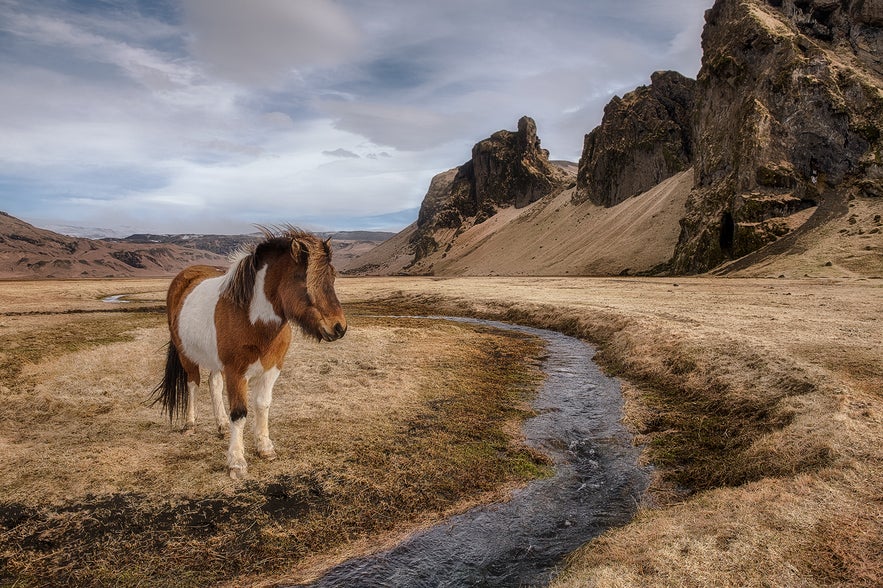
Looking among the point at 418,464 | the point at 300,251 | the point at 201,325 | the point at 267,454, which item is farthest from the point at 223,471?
the point at 300,251

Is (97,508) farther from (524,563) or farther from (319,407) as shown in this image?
(524,563)

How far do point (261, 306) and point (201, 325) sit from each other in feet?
5.79

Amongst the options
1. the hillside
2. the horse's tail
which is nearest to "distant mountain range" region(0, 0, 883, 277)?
the hillside

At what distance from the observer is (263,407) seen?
1027 centimetres

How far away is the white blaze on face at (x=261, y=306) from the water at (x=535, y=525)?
4750 mm

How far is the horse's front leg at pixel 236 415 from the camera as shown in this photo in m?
9.60

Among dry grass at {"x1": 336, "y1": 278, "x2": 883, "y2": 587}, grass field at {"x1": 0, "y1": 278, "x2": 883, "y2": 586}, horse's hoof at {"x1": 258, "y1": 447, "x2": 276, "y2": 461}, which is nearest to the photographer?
dry grass at {"x1": 336, "y1": 278, "x2": 883, "y2": 587}

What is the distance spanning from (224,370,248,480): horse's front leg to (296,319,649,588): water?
11.8ft

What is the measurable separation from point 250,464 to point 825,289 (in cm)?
4619

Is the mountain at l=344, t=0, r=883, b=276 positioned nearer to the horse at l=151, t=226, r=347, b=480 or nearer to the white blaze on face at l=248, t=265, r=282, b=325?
the horse at l=151, t=226, r=347, b=480

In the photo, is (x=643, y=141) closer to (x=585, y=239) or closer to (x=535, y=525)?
(x=585, y=239)

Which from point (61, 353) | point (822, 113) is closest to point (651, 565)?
point (61, 353)

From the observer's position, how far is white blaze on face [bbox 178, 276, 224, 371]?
10157 millimetres

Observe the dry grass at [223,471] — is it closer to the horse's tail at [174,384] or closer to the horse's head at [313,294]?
the horse's tail at [174,384]
